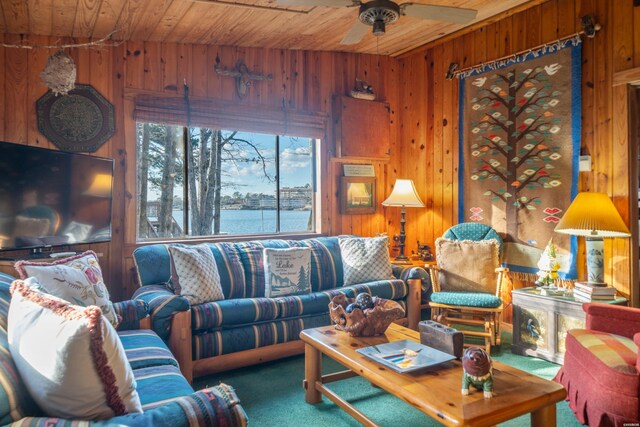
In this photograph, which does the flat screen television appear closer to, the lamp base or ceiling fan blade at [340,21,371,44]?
ceiling fan blade at [340,21,371,44]

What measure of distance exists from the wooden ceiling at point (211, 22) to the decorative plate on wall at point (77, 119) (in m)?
0.45

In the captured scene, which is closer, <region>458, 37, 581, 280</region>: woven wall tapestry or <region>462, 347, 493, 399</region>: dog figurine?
<region>462, 347, 493, 399</region>: dog figurine

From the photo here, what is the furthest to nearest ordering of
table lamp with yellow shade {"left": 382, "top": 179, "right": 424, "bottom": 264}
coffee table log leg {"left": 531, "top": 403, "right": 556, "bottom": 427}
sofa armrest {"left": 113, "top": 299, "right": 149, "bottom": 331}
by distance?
table lamp with yellow shade {"left": 382, "top": 179, "right": 424, "bottom": 264}, sofa armrest {"left": 113, "top": 299, "right": 149, "bottom": 331}, coffee table log leg {"left": 531, "top": 403, "right": 556, "bottom": 427}

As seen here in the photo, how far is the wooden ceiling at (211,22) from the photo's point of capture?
2836 mm

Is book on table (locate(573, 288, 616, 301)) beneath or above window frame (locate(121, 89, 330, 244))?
beneath

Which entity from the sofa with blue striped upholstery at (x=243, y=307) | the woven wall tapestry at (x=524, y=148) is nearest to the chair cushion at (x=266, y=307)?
the sofa with blue striped upholstery at (x=243, y=307)

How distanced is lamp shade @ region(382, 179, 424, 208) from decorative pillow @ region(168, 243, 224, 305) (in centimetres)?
208

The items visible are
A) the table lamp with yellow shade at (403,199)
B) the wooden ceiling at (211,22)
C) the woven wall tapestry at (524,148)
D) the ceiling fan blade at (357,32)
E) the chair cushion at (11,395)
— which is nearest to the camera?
the chair cushion at (11,395)

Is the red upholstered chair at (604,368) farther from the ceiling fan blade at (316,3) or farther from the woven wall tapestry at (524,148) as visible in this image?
the ceiling fan blade at (316,3)

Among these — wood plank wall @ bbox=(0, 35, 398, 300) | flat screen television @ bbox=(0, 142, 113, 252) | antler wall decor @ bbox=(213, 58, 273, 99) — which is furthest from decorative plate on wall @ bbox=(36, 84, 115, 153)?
antler wall decor @ bbox=(213, 58, 273, 99)

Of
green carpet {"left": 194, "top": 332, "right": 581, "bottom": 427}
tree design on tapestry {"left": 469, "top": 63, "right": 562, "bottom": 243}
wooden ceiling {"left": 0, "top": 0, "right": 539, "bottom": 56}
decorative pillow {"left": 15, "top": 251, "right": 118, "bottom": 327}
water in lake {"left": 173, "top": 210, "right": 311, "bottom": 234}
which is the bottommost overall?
green carpet {"left": 194, "top": 332, "right": 581, "bottom": 427}

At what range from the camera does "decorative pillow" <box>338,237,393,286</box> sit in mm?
3838

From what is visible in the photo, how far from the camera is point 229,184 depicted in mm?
4234

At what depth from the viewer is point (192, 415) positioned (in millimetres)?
1256
